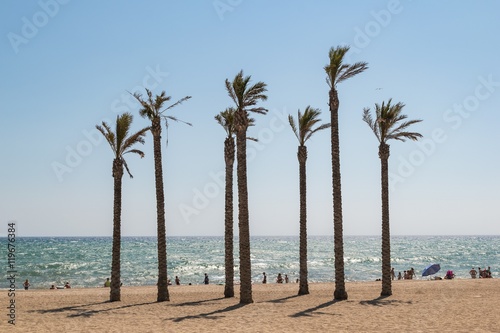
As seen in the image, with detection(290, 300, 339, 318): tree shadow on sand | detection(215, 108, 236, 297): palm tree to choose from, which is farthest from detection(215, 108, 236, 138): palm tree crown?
detection(290, 300, 339, 318): tree shadow on sand

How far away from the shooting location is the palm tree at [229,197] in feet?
87.9

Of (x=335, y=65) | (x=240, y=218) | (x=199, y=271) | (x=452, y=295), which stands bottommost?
(x=199, y=271)

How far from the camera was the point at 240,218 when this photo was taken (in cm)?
2450

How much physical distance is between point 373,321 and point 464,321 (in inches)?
124

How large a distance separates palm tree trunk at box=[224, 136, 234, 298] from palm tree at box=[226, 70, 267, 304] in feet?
7.64

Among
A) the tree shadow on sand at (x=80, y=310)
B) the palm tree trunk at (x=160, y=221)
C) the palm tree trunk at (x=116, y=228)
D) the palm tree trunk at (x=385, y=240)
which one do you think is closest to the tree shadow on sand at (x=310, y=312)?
the palm tree trunk at (x=385, y=240)

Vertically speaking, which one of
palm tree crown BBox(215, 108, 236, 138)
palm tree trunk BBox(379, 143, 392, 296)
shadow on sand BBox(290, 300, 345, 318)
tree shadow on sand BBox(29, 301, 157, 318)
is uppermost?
palm tree crown BBox(215, 108, 236, 138)

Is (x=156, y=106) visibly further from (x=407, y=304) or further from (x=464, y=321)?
(x=464, y=321)

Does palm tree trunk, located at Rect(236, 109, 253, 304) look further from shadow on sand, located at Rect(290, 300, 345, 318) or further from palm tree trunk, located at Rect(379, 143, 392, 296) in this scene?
palm tree trunk, located at Rect(379, 143, 392, 296)

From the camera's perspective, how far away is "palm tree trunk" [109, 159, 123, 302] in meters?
25.7

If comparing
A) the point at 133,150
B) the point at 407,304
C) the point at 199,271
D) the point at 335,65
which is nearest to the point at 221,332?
the point at 407,304

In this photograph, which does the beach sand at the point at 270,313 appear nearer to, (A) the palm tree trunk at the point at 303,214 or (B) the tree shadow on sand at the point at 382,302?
(B) the tree shadow on sand at the point at 382,302

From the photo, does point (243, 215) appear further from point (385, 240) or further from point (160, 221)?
point (385, 240)

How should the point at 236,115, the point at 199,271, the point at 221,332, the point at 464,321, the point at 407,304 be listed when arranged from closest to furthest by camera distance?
the point at 221,332
the point at 464,321
the point at 407,304
the point at 236,115
the point at 199,271
